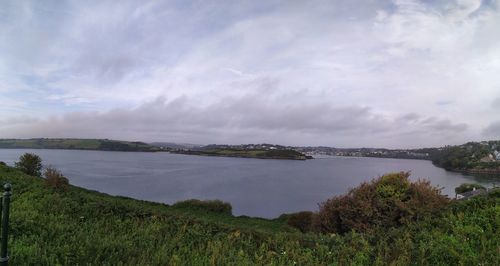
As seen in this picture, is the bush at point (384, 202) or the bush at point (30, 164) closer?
the bush at point (384, 202)

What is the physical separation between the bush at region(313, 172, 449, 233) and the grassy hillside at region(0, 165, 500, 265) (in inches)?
141

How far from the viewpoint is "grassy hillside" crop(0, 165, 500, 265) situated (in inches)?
147

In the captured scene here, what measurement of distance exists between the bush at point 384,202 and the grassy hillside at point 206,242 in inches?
141

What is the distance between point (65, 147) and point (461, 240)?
208269 millimetres

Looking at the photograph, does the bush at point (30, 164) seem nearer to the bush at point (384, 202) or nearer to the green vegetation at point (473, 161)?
the bush at point (384, 202)

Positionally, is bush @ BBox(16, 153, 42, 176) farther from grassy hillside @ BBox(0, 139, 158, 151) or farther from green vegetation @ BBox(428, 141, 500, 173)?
grassy hillside @ BBox(0, 139, 158, 151)

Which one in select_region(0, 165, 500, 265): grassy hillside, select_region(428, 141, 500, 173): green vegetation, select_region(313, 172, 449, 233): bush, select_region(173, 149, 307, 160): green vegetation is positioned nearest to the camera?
select_region(0, 165, 500, 265): grassy hillside

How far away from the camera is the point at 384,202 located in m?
10.2

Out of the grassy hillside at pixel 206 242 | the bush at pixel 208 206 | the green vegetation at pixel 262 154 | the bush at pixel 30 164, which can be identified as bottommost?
the bush at pixel 208 206

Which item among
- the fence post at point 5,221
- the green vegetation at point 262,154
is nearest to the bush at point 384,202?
the fence post at point 5,221

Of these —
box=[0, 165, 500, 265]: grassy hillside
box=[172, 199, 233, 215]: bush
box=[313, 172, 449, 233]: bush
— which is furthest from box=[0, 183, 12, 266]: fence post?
box=[172, 199, 233, 215]: bush

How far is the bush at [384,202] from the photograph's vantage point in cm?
991

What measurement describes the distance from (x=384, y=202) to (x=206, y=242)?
278 inches

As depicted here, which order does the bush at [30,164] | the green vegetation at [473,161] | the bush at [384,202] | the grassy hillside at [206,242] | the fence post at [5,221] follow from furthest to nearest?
the green vegetation at [473,161] → the bush at [30,164] → the bush at [384,202] → the grassy hillside at [206,242] → the fence post at [5,221]
